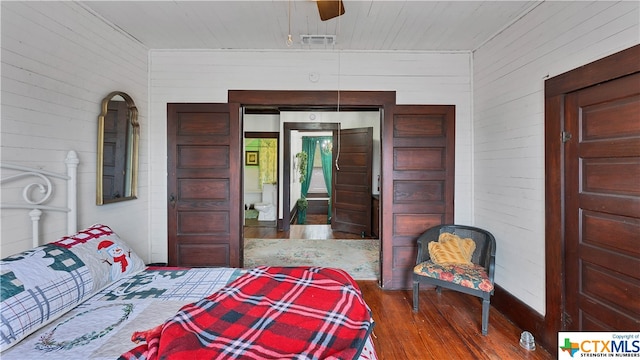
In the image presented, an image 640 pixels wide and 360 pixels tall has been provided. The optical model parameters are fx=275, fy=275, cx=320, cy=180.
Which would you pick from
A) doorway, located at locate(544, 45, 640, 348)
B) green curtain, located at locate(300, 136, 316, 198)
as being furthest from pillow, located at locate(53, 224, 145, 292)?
green curtain, located at locate(300, 136, 316, 198)

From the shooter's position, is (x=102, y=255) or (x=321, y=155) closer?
(x=102, y=255)

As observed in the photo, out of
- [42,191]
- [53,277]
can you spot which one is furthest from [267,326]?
[42,191]

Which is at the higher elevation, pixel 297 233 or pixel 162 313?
pixel 162 313

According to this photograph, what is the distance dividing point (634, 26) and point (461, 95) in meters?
1.55

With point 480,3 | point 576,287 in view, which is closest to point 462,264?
point 576,287

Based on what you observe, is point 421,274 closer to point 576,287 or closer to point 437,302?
point 437,302

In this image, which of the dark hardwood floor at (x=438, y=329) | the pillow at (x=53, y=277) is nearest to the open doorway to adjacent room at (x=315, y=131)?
the dark hardwood floor at (x=438, y=329)

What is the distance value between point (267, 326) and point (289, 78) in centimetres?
261

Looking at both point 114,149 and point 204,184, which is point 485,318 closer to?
point 204,184

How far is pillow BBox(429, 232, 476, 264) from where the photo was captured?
2.55 meters

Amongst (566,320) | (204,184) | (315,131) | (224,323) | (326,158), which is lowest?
(566,320)

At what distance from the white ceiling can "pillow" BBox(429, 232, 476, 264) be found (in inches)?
78.9

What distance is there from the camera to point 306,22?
250 centimetres

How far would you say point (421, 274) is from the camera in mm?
2521
